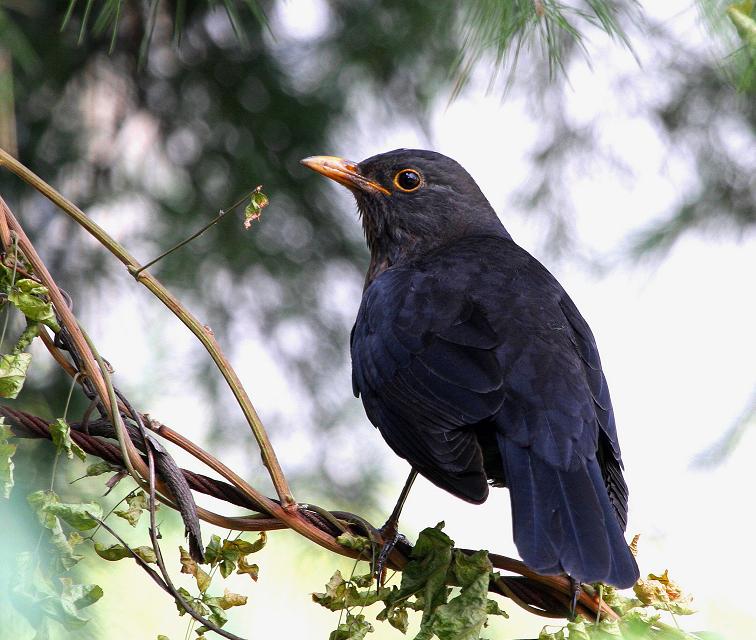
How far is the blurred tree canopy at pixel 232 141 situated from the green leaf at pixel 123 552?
2228mm

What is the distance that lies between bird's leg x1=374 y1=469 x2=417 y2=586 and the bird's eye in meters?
1.45

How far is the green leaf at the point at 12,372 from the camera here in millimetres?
2027

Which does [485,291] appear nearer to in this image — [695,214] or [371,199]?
[371,199]

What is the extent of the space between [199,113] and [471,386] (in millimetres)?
2385

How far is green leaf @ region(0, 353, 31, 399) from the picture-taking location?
2.03 meters

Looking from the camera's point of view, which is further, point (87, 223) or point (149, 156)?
point (149, 156)

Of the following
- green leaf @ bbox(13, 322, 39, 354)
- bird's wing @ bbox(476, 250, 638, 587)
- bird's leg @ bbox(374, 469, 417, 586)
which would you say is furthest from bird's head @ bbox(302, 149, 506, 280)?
green leaf @ bbox(13, 322, 39, 354)

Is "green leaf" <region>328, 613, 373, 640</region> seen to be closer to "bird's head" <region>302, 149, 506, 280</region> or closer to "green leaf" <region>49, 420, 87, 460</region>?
"green leaf" <region>49, 420, 87, 460</region>

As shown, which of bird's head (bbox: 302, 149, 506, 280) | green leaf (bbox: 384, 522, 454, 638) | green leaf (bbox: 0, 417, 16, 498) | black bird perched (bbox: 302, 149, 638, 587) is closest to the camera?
green leaf (bbox: 0, 417, 16, 498)

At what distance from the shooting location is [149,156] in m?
4.66

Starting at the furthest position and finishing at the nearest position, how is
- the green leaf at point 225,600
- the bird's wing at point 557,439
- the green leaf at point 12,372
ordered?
the bird's wing at point 557,439 < the green leaf at point 225,600 < the green leaf at point 12,372

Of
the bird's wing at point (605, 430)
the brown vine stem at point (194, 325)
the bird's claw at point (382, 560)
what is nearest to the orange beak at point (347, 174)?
the bird's wing at point (605, 430)

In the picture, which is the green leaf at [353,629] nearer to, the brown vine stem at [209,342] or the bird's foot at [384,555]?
the bird's foot at [384,555]

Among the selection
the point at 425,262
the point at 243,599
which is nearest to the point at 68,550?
the point at 243,599
